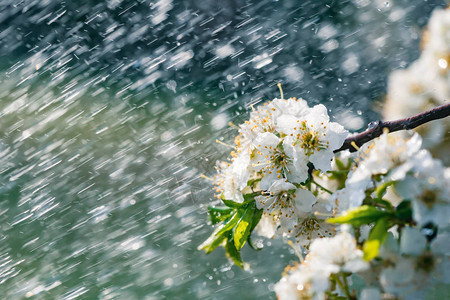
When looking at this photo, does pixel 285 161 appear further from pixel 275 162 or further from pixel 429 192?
pixel 429 192

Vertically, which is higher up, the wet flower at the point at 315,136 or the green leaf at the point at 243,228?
the wet flower at the point at 315,136

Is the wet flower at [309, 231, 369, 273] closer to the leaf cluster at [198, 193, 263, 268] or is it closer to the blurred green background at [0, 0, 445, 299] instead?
the leaf cluster at [198, 193, 263, 268]

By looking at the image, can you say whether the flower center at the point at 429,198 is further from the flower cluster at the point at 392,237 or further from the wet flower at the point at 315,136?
the wet flower at the point at 315,136

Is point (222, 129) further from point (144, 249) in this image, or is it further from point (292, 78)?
point (144, 249)

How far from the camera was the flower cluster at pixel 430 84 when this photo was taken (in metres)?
0.48

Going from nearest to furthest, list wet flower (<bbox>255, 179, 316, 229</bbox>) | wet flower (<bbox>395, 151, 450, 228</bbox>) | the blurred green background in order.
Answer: wet flower (<bbox>395, 151, 450, 228</bbox>), wet flower (<bbox>255, 179, 316, 229</bbox>), the blurred green background

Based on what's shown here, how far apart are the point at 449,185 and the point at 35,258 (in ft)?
6.70

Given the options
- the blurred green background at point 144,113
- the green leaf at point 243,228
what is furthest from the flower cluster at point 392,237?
A: the blurred green background at point 144,113

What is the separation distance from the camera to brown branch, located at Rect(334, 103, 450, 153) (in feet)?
1.18

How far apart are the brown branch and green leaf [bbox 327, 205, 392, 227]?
10 centimetres

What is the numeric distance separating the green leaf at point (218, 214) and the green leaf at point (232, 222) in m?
0.01

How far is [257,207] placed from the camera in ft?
1.42

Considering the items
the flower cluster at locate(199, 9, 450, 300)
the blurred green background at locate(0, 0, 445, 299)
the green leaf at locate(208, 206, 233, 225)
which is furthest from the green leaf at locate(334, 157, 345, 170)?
the blurred green background at locate(0, 0, 445, 299)

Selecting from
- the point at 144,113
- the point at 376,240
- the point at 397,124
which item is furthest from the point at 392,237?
the point at 144,113
